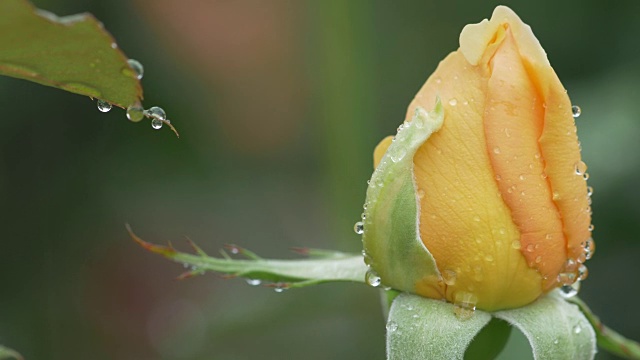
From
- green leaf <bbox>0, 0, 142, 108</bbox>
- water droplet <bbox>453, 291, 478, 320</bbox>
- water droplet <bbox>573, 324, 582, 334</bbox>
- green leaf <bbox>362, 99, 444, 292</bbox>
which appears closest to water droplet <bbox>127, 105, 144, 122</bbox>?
green leaf <bbox>0, 0, 142, 108</bbox>

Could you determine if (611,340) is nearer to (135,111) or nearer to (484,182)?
(484,182)

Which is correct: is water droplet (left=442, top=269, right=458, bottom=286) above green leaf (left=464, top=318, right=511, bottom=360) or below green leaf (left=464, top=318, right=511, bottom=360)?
above

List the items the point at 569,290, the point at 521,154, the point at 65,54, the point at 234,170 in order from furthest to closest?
the point at 234,170
the point at 569,290
the point at 521,154
the point at 65,54

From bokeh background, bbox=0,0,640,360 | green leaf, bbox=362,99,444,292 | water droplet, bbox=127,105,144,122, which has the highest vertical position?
water droplet, bbox=127,105,144,122

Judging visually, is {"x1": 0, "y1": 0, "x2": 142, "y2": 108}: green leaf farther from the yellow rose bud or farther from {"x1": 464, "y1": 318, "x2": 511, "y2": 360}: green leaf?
{"x1": 464, "y1": 318, "x2": 511, "y2": 360}: green leaf

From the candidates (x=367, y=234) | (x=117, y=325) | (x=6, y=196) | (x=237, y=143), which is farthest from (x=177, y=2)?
(x=367, y=234)

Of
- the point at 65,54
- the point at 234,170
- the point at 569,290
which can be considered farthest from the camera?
the point at 234,170

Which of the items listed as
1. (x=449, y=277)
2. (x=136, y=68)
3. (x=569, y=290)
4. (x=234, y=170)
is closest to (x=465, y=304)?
(x=449, y=277)
